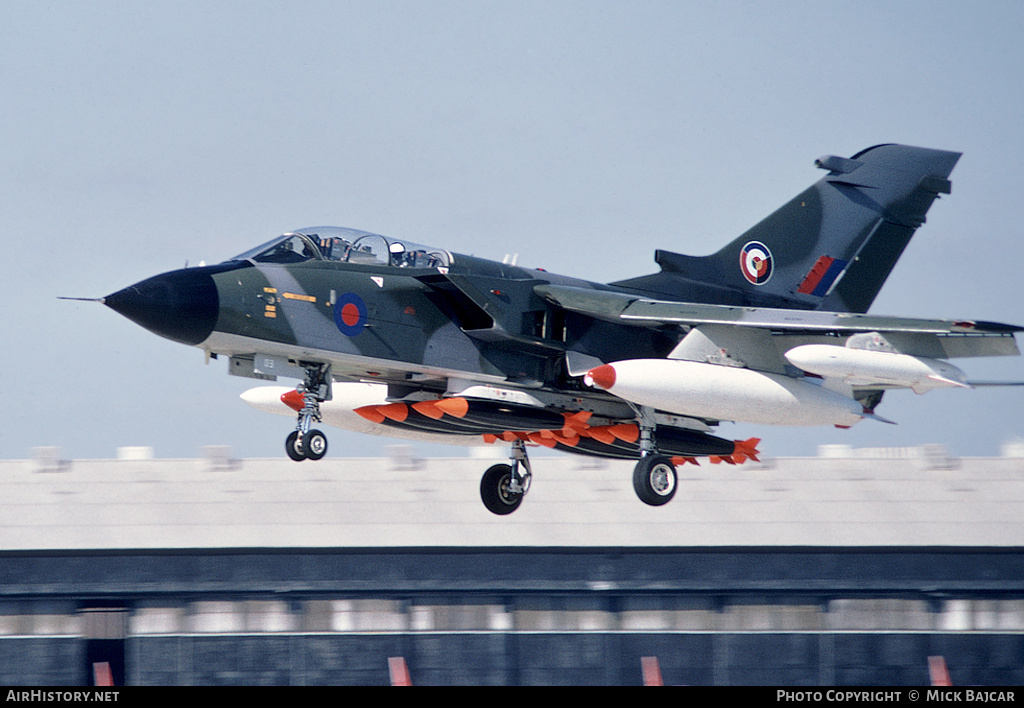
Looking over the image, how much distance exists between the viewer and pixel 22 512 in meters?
25.7

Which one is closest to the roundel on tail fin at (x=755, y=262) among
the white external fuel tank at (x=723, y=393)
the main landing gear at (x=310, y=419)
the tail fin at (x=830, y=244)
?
the tail fin at (x=830, y=244)

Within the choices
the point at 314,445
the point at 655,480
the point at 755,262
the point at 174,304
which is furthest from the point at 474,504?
the point at 174,304

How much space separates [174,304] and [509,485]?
6.70m

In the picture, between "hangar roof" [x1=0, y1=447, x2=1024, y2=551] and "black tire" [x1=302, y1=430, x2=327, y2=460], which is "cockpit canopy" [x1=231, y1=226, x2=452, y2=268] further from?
"hangar roof" [x1=0, y1=447, x2=1024, y2=551]

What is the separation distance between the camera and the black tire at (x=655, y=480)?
1684cm

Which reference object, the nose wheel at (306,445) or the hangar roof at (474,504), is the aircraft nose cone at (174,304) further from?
the hangar roof at (474,504)

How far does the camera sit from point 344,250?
15320 mm

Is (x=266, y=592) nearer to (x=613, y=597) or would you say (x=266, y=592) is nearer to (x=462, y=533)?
(x=462, y=533)

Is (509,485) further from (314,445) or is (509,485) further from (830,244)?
(830,244)

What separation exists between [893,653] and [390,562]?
34.9ft

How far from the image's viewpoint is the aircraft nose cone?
45.2ft

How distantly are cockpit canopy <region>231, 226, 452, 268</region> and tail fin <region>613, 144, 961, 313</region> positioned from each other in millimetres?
3787

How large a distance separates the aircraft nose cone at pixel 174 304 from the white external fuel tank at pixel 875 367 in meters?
7.33

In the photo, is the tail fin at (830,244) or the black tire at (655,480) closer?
the black tire at (655,480)
